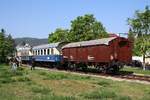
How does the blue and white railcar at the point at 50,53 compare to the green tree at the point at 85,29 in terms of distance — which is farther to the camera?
the green tree at the point at 85,29

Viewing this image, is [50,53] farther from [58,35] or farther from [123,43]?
[58,35]

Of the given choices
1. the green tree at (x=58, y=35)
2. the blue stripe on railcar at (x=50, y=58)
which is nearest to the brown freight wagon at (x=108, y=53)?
the blue stripe on railcar at (x=50, y=58)

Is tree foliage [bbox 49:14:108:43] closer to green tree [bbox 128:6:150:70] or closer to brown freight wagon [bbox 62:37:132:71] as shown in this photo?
green tree [bbox 128:6:150:70]

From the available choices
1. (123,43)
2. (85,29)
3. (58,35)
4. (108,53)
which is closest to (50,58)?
(123,43)

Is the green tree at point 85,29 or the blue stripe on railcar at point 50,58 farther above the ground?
the green tree at point 85,29

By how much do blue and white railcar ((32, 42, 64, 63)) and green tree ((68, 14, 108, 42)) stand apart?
3148 centimetres

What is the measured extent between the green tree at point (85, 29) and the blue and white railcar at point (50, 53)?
3148cm

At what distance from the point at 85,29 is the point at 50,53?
42.2 metres

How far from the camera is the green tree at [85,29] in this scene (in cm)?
9250

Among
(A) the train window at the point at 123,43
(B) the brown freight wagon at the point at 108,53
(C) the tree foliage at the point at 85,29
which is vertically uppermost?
(C) the tree foliage at the point at 85,29

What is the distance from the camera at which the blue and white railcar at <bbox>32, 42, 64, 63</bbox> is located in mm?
50250

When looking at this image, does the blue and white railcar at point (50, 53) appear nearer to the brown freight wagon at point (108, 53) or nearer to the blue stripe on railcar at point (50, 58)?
the blue stripe on railcar at point (50, 58)

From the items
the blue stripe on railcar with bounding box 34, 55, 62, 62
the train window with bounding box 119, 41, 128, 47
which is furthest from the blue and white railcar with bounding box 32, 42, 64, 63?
the train window with bounding box 119, 41, 128, 47

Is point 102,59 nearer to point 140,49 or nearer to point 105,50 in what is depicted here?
point 105,50
